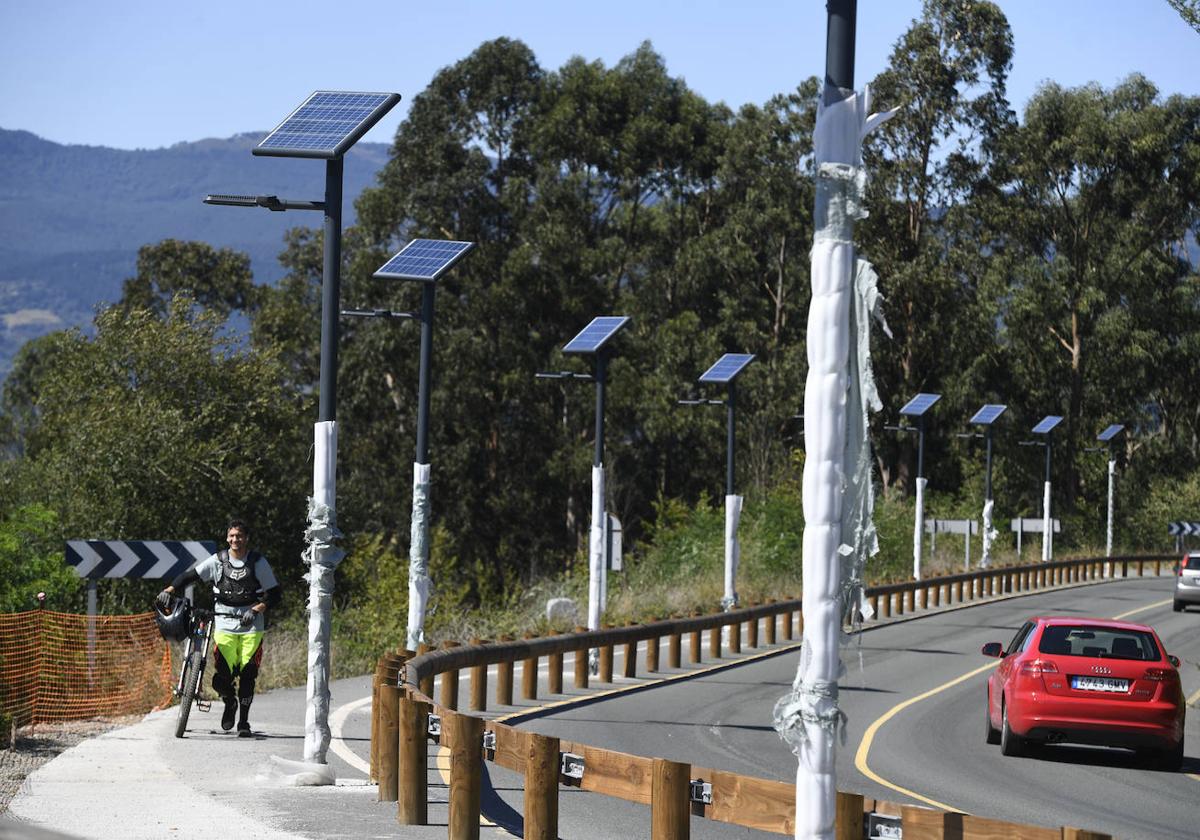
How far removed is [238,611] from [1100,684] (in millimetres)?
8127

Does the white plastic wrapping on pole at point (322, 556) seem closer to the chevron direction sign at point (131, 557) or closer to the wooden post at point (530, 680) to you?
the chevron direction sign at point (131, 557)

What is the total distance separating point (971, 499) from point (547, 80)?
23236 mm

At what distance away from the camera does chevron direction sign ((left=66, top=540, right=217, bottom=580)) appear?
64.0 ft

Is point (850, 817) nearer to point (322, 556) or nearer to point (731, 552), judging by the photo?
point (322, 556)

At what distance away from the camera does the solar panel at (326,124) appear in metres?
14.8

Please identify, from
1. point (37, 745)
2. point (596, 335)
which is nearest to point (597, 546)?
point (596, 335)

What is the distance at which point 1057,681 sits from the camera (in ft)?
56.8

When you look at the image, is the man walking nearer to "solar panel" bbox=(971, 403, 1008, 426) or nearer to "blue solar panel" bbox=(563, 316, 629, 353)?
"blue solar panel" bbox=(563, 316, 629, 353)

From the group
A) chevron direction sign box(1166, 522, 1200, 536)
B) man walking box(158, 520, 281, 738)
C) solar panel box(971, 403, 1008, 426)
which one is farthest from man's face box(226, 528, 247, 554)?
chevron direction sign box(1166, 522, 1200, 536)

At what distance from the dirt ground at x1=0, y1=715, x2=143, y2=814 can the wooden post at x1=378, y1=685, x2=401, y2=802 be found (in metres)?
2.46

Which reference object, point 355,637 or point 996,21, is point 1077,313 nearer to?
point 996,21

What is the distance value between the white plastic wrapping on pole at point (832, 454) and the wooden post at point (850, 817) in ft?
1.83

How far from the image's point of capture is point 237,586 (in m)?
15.8

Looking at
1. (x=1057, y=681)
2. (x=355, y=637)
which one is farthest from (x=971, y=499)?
(x=1057, y=681)
